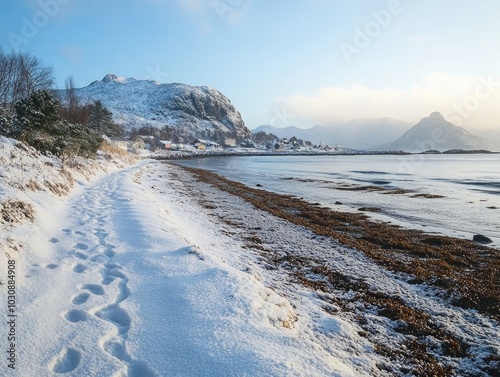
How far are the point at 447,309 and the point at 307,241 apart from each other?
4.96 meters

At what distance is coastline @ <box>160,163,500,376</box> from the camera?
4.59m

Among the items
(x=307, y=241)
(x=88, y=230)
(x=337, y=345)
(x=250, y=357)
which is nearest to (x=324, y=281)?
(x=337, y=345)

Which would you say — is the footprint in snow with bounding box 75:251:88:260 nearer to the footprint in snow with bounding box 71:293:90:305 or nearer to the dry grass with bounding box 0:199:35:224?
the dry grass with bounding box 0:199:35:224

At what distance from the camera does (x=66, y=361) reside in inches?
122

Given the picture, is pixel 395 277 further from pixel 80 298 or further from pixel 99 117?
pixel 99 117

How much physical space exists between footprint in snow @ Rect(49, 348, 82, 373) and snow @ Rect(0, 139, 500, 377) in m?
0.01

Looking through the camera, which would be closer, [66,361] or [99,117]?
[66,361]

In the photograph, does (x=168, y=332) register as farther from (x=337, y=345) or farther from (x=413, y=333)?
(x=413, y=333)

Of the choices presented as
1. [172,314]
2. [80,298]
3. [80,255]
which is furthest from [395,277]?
[80,255]

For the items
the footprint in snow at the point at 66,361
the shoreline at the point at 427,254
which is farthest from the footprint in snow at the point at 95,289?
the shoreline at the point at 427,254

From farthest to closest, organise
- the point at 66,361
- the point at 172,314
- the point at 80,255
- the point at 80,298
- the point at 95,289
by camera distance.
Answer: the point at 80,255
the point at 95,289
the point at 80,298
the point at 172,314
the point at 66,361

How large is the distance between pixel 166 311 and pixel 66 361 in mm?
1312

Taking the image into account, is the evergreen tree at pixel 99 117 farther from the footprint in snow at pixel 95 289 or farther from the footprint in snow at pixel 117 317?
the footprint in snow at pixel 117 317

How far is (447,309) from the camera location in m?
5.81
